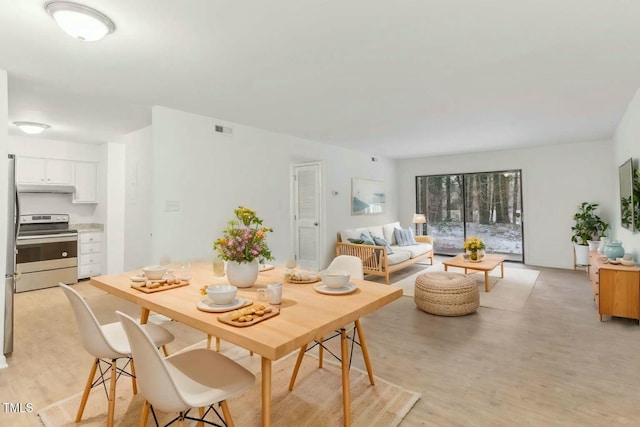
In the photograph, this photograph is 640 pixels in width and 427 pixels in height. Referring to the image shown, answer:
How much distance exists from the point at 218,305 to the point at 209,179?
2.80 meters

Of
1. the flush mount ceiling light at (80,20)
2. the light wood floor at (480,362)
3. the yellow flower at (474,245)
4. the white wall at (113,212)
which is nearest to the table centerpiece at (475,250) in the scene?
the yellow flower at (474,245)

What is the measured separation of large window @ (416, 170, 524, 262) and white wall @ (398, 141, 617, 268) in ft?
0.76

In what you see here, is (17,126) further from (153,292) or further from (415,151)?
(415,151)

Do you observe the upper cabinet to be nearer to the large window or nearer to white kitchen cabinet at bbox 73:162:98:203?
white kitchen cabinet at bbox 73:162:98:203

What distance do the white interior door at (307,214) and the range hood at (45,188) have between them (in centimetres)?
378

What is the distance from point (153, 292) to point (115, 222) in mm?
4494

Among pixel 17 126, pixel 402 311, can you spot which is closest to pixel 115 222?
pixel 17 126

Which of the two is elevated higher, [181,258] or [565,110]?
[565,110]

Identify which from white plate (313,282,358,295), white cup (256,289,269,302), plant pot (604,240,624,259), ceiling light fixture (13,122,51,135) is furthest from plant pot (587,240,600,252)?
ceiling light fixture (13,122,51,135)

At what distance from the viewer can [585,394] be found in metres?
2.21

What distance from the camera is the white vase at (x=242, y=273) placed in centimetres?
206

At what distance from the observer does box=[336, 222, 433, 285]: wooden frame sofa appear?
209 inches

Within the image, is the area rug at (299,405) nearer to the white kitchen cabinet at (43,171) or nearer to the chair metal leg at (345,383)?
the chair metal leg at (345,383)

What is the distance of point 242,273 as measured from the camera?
206 cm
